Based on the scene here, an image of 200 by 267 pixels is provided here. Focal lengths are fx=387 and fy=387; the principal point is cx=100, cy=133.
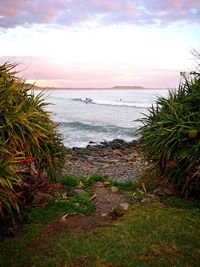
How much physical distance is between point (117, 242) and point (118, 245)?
80mm

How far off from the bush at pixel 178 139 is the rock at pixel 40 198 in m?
2.28

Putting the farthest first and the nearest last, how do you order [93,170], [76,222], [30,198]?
[93,170] → [30,198] → [76,222]

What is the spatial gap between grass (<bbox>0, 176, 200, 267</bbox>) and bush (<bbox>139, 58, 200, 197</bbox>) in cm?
93

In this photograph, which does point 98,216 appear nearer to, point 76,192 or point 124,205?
point 124,205

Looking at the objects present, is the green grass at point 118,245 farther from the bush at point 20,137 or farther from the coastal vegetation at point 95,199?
the bush at point 20,137

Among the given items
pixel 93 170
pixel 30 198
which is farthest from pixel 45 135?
pixel 93 170

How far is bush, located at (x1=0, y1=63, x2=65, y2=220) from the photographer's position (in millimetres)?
5285

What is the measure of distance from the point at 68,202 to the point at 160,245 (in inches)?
87.2

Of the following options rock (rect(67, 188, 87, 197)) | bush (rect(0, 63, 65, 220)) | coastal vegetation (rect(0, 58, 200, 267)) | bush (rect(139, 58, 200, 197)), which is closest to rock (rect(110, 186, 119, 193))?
coastal vegetation (rect(0, 58, 200, 267))

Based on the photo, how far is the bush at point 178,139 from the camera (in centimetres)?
700

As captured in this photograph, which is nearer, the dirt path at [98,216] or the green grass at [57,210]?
the dirt path at [98,216]

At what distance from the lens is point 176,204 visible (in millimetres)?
6707

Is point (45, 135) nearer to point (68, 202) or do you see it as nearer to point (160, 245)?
point (68, 202)

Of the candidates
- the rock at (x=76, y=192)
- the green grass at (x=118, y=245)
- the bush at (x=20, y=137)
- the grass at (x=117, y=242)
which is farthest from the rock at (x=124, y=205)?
the bush at (x=20, y=137)
